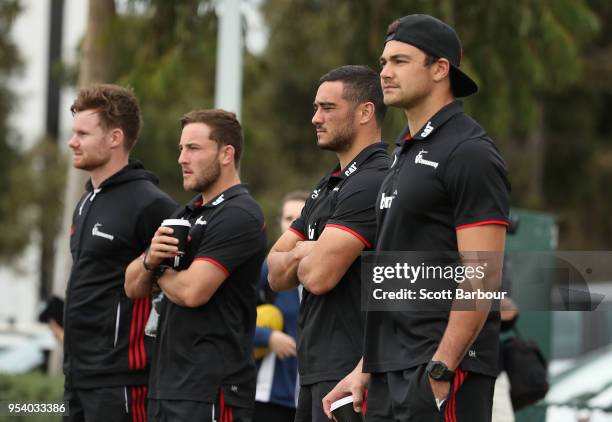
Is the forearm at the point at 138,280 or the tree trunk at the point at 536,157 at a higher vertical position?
the tree trunk at the point at 536,157

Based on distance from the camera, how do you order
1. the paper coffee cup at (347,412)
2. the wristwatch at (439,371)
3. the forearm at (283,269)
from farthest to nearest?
the forearm at (283,269)
the paper coffee cup at (347,412)
the wristwatch at (439,371)

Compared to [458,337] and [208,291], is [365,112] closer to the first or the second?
[208,291]

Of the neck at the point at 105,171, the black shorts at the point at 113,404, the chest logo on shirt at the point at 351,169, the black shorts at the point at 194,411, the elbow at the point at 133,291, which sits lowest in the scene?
the black shorts at the point at 194,411

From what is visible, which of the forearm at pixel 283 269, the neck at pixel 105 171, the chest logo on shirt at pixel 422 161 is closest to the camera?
the chest logo on shirt at pixel 422 161

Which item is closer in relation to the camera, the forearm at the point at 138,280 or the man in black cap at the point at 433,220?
the man in black cap at the point at 433,220

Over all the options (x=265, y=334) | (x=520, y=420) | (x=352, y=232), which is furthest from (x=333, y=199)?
(x=520, y=420)

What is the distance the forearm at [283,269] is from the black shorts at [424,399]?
0.95 metres

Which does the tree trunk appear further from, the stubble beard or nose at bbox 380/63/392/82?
nose at bbox 380/63/392/82

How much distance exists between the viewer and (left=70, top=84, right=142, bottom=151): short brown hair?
679 centimetres

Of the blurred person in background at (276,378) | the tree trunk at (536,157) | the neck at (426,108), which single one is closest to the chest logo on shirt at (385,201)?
the neck at (426,108)

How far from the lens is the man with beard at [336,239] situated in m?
5.36

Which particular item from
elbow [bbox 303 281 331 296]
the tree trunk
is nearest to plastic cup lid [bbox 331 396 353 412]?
elbow [bbox 303 281 331 296]

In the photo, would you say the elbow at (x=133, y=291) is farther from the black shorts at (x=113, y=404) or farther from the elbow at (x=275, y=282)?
the elbow at (x=275, y=282)

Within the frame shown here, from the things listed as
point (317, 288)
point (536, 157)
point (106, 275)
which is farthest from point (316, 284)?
point (536, 157)
